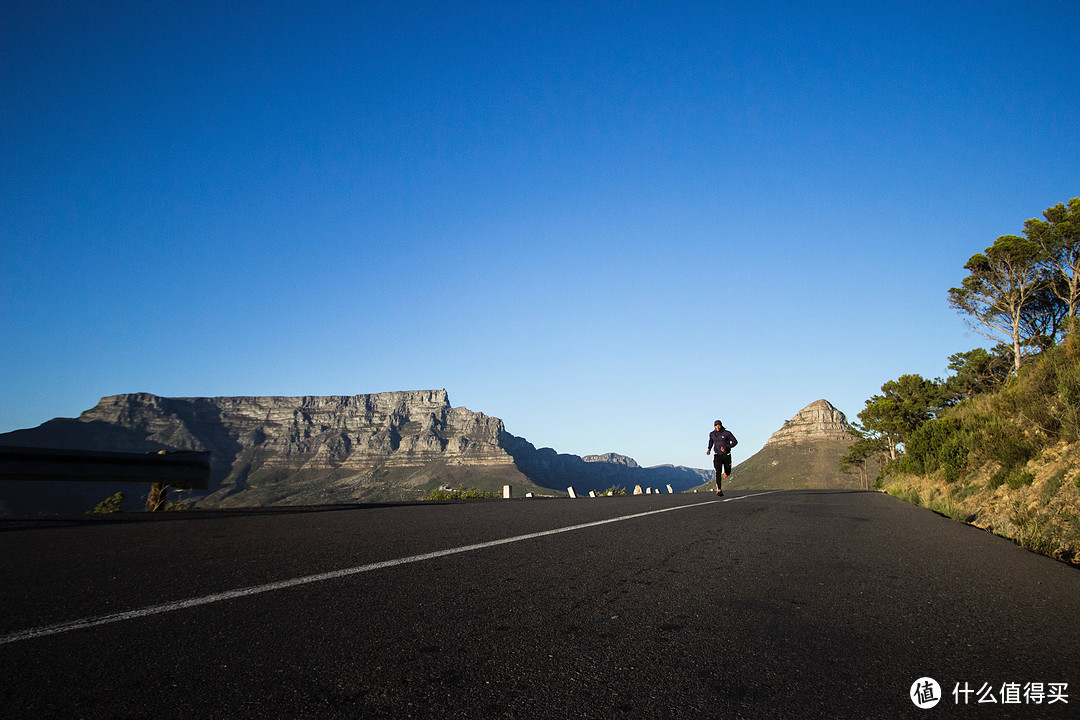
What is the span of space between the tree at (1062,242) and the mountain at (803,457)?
77.4 m

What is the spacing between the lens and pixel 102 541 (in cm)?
539

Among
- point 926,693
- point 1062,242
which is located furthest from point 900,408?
point 926,693

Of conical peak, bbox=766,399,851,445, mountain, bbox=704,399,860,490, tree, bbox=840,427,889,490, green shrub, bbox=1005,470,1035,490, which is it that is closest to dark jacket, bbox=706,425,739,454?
green shrub, bbox=1005,470,1035,490

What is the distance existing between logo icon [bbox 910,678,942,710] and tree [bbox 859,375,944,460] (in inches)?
2004

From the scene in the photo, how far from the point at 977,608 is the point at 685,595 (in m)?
1.86

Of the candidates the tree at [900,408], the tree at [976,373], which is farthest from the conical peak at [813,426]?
the tree at [976,373]

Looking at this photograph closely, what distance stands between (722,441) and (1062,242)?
25.7 m

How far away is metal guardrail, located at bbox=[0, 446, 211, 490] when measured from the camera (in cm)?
696

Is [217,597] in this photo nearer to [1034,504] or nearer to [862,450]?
[1034,504]

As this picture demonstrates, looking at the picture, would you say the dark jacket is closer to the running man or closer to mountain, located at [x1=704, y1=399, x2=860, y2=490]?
the running man

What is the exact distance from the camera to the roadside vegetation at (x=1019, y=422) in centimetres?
768

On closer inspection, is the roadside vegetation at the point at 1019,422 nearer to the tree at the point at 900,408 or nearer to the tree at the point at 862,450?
the tree at the point at 900,408

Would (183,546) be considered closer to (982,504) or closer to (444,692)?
(444,692)

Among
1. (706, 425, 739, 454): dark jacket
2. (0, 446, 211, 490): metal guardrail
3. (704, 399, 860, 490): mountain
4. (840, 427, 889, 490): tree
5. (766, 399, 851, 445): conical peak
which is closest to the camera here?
(0, 446, 211, 490): metal guardrail
